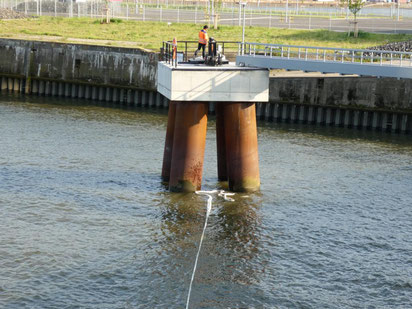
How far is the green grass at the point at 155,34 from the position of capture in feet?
258

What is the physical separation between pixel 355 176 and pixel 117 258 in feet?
59.5

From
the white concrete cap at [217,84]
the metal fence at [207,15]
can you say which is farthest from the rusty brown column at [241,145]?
the metal fence at [207,15]

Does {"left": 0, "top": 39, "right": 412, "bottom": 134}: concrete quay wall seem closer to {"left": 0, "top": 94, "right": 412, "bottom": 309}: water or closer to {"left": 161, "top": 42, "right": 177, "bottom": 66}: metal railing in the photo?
{"left": 0, "top": 94, "right": 412, "bottom": 309}: water

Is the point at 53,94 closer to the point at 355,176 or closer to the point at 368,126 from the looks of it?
the point at 368,126

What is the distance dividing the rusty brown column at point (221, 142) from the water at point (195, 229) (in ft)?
2.41

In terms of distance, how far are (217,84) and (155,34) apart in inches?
1886

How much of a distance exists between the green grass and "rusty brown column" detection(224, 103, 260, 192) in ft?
110

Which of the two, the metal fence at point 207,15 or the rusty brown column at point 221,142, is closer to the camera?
the rusty brown column at point 221,142

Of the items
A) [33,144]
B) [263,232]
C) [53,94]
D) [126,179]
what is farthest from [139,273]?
[53,94]

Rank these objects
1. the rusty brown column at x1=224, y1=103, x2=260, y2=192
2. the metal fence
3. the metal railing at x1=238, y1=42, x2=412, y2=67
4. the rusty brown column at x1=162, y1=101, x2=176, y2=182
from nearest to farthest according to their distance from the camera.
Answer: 1. the rusty brown column at x1=224, y1=103, x2=260, y2=192
2. the rusty brown column at x1=162, y1=101, x2=176, y2=182
3. the metal railing at x1=238, y1=42, x2=412, y2=67
4. the metal fence

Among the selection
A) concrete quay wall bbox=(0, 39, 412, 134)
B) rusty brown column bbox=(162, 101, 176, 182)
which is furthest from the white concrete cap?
concrete quay wall bbox=(0, 39, 412, 134)

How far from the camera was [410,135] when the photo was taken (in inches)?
2297

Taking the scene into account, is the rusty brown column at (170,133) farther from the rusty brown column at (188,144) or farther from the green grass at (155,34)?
the green grass at (155,34)

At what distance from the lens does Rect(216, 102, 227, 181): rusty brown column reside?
39844mm
